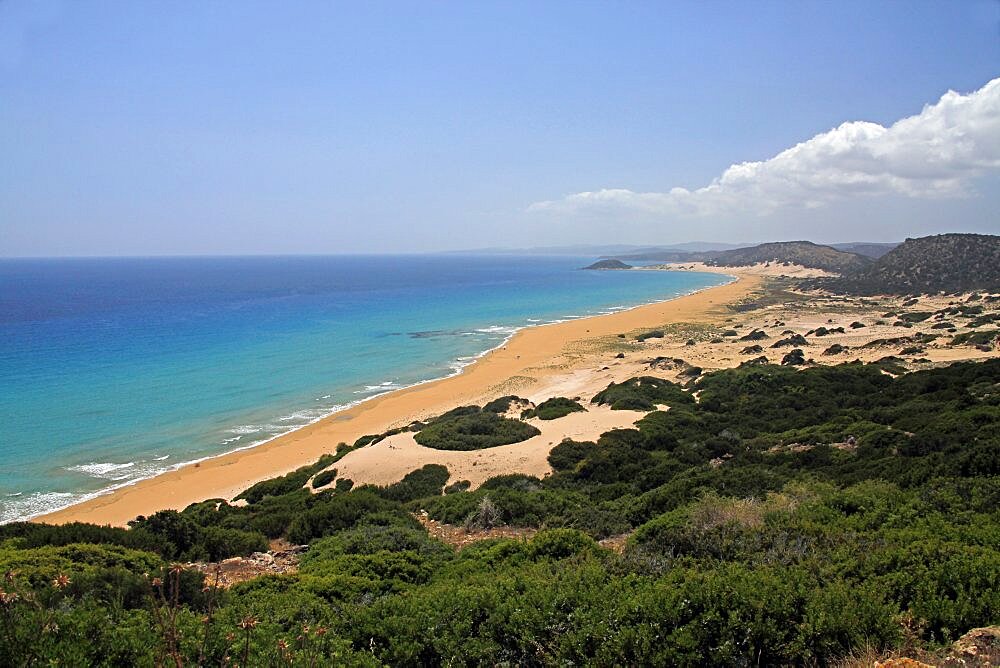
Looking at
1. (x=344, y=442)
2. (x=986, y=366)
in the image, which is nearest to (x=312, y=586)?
(x=344, y=442)

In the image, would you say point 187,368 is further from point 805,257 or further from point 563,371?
point 805,257

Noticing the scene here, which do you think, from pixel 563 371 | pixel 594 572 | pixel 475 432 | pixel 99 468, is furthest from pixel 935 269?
pixel 99 468

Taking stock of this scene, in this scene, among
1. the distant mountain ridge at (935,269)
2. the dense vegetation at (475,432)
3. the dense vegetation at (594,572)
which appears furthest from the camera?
the distant mountain ridge at (935,269)

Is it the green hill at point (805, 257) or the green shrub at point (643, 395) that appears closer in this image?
the green shrub at point (643, 395)

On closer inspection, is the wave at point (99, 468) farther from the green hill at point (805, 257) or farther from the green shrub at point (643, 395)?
the green hill at point (805, 257)

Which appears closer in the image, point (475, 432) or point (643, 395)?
point (475, 432)

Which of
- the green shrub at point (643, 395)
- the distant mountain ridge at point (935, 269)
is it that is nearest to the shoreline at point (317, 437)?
the green shrub at point (643, 395)
